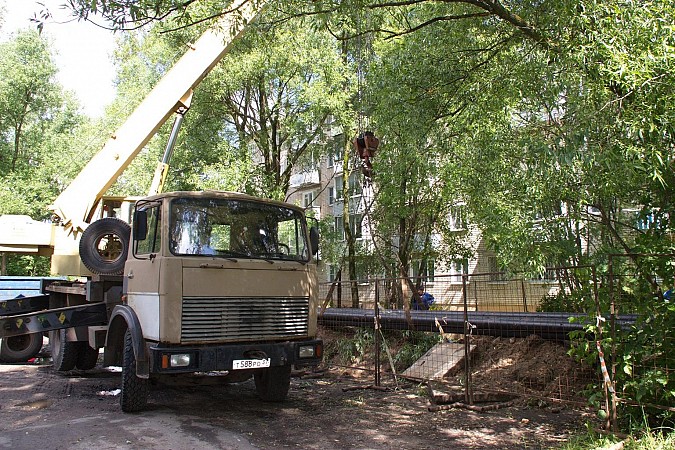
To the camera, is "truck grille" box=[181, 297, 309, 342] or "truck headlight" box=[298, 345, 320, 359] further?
"truck headlight" box=[298, 345, 320, 359]

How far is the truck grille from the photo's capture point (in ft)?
23.5

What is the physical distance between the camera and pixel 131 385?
7.57m

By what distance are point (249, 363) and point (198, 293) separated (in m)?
1.09

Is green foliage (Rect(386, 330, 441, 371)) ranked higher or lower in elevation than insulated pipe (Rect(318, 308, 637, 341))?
lower

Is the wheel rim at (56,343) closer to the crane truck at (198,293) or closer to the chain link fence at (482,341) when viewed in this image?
the crane truck at (198,293)

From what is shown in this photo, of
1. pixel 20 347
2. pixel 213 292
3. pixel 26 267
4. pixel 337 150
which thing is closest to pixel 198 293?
pixel 213 292

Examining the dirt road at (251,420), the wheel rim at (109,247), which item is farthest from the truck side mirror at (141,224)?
the dirt road at (251,420)

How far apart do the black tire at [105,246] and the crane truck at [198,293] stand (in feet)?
0.05

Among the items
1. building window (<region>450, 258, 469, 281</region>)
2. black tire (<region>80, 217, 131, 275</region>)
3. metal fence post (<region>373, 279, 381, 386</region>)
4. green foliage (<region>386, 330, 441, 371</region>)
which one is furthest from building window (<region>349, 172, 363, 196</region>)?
black tire (<region>80, 217, 131, 275</region>)

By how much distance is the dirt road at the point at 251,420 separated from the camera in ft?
21.3

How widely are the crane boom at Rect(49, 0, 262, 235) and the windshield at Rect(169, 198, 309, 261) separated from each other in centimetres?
375

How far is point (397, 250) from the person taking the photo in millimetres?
21453

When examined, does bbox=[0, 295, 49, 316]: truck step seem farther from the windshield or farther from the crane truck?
the windshield

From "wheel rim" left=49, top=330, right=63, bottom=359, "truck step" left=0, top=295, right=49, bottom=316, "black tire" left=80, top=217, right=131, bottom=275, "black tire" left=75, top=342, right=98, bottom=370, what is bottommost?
"black tire" left=75, top=342, right=98, bottom=370
